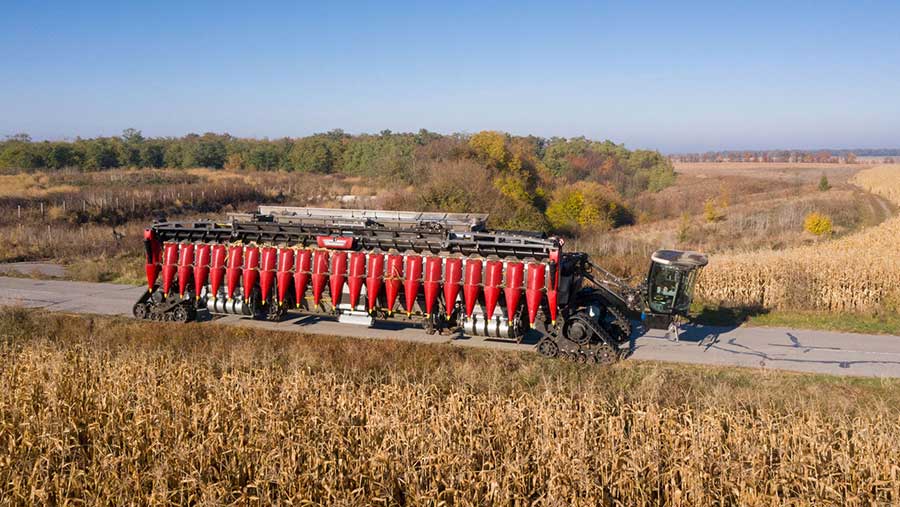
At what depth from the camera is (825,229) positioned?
134 ft

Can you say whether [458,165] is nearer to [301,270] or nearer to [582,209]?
[582,209]

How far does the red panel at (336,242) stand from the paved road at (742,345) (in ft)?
8.36

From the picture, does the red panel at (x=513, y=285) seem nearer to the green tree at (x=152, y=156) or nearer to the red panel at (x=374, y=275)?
the red panel at (x=374, y=275)

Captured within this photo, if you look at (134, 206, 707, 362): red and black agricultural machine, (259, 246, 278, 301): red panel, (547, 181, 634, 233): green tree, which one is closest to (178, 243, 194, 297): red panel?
(134, 206, 707, 362): red and black agricultural machine

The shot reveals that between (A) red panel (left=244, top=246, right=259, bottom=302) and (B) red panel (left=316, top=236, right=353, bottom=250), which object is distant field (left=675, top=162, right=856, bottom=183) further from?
(A) red panel (left=244, top=246, right=259, bottom=302)

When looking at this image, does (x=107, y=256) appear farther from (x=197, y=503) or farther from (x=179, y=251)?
(x=197, y=503)

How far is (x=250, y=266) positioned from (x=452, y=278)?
607 centimetres

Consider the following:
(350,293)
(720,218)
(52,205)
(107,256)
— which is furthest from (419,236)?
(720,218)

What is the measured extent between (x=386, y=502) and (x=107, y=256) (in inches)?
1170

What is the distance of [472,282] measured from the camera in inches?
678

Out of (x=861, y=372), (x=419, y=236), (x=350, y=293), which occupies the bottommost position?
(x=861, y=372)

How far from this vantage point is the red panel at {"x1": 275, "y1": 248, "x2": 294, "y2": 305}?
19.2 meters

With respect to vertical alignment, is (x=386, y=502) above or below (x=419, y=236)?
below

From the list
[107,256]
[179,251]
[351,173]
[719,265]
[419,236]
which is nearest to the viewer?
[419,236]
